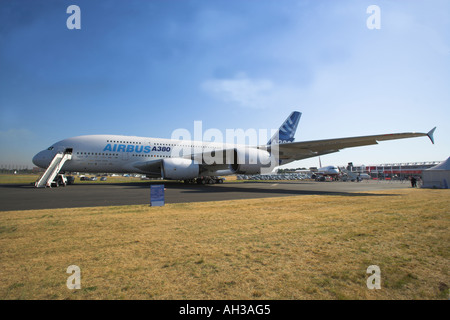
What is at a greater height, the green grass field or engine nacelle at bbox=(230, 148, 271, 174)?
engine nacelle at bbox=(230, 148, 271, 174)

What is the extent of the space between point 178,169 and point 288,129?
1678 centimetres

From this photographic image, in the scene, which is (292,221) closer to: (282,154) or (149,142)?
(282,154)

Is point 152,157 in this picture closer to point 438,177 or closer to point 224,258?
point 224,258

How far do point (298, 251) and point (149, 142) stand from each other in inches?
874

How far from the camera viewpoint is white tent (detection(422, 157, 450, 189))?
2003 centimetres

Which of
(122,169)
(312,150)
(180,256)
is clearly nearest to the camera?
(180,256)

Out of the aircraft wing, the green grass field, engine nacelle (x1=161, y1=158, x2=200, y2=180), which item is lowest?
the green grass field

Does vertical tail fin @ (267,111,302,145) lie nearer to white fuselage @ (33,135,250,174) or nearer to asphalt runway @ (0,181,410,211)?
asphalt runway @ (0,181,410,211)

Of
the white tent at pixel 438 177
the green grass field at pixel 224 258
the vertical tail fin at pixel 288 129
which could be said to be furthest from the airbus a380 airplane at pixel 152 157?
the green grass field at pixel 224 258

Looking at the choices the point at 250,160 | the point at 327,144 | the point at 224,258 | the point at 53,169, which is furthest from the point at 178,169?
the point at 224,258

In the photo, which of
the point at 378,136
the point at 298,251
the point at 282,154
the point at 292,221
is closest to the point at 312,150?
the point at 282,154

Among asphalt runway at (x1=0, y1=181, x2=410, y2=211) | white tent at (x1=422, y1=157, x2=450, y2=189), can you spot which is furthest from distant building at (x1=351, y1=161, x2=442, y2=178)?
asphalt runway at (x1=0, y1=181, x2=410, y2=211)
